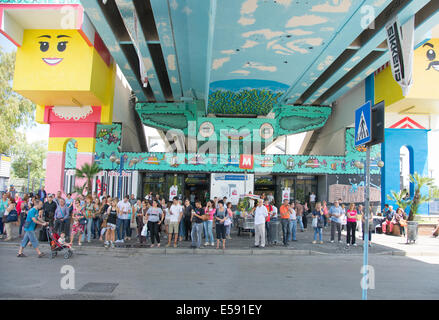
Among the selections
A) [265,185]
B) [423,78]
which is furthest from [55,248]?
[423,78]

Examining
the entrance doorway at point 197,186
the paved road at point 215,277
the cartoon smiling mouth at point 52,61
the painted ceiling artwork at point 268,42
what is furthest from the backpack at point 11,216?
the entrance doorway at point 197,186

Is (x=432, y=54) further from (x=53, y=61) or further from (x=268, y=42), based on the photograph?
(x=53, y=61)

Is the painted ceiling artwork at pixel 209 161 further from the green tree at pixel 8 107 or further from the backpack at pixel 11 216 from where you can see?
the backpack at pixel 11 216

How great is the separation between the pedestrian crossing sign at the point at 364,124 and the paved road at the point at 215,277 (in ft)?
9.65

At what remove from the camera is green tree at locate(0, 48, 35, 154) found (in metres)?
26.1

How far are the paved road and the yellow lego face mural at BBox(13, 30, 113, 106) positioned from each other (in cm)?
1306

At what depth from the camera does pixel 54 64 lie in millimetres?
20562

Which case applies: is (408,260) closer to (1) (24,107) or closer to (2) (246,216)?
(2) (246,216)

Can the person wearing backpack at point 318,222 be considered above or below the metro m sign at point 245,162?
below

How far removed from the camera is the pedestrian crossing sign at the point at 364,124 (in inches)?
201

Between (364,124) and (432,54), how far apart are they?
68.8ft

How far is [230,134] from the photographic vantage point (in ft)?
92.6

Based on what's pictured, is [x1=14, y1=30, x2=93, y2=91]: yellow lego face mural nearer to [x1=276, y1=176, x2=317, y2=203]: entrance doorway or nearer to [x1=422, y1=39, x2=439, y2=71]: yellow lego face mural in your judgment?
[x1=276, y1=176, x2=317, y2=203]: entrance doorway

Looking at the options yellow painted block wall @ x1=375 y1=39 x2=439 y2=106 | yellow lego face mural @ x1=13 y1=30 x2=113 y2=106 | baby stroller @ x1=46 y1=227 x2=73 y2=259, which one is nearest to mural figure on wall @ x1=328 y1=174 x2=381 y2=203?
yellow painted block wall @ x1=375 y1=39 x2=439 y2=106
